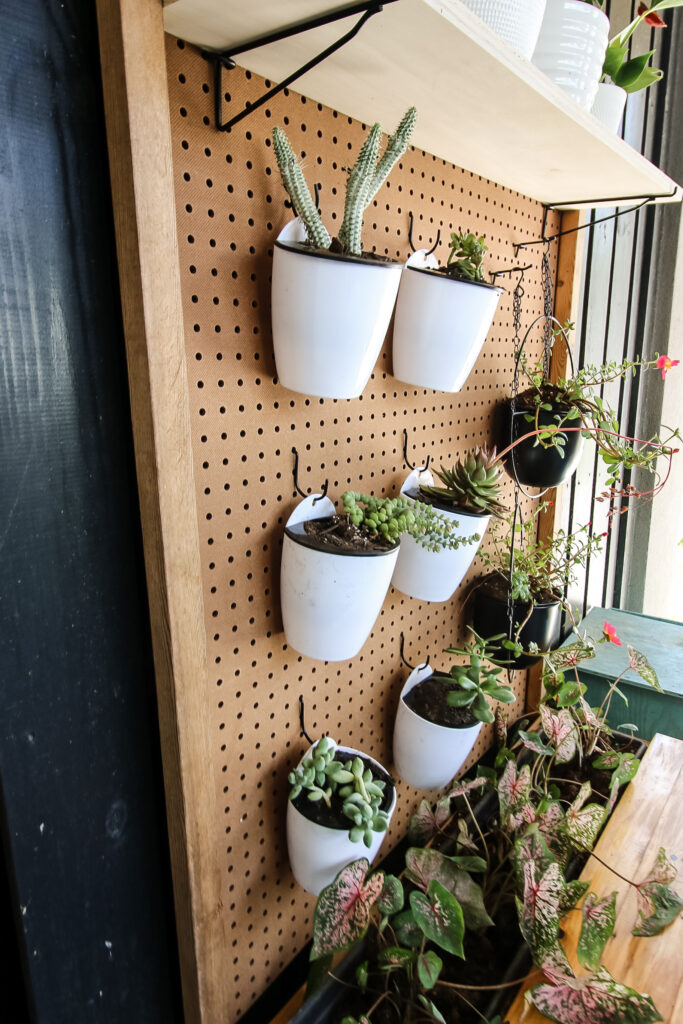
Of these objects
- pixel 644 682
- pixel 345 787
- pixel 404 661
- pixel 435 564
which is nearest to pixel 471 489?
pixel 435 564

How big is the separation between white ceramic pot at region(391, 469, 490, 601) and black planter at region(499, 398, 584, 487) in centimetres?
31

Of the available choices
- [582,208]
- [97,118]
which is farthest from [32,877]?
[582,208]

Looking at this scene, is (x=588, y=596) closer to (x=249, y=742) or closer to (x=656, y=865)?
(x=656, y=865)

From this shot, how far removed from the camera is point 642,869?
1.15 meters

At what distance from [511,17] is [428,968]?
1218mm

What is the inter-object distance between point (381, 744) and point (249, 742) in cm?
38

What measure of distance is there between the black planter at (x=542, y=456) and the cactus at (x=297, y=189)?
70 cm

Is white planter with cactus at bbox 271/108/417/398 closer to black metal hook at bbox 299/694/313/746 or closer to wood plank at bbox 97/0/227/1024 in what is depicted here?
wood plank at bbox 97/0/227/1024

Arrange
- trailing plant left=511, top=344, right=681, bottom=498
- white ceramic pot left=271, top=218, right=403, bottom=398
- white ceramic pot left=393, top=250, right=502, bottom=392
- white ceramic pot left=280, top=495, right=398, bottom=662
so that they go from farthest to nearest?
1. trailing plant left=511, top=344, right=681, bottom=498
2. white ceramic pot left=393, top=250, right=502, bottom=392
3. white ceramic pot left=280, top=495, right=398, bottom=662
4. white ceramic pot left=271, top=218, right=403, bottom=398

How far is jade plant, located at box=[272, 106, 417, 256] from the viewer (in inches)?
28.1

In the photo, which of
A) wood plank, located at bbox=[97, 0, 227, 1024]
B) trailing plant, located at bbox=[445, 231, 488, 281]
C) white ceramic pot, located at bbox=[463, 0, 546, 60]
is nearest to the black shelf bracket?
wood plank, located at bbox=[97, 0, 227, 1024]

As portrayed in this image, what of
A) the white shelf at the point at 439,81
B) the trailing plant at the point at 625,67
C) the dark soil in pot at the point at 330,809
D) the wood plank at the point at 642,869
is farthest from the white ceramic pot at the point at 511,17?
the wood plank at the point at 642,869

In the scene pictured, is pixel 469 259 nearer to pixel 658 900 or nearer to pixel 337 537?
pixel 337 537

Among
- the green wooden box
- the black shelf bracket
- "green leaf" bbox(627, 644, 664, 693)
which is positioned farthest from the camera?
the green wooden box
